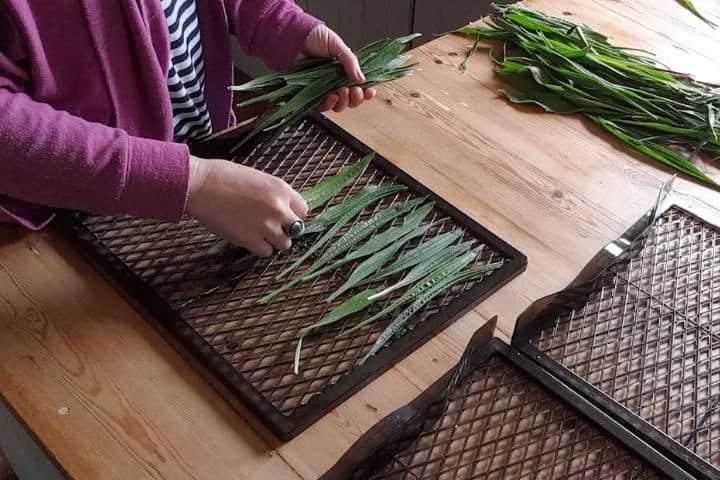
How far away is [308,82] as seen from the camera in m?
1.02

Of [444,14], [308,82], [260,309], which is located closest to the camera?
[260,309]

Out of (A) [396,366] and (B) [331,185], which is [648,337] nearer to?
(A) [396,366]

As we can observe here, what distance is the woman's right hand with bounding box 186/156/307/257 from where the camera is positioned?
82 cm

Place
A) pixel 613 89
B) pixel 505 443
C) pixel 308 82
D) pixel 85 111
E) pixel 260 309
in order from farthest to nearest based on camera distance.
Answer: pixel 613 89, pixel 308 82, pixel 85 111, pixel 260 309, pixel 505 443

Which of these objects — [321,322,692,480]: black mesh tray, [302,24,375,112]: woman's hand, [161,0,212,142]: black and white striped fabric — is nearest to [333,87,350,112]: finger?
[302,24,375,112]: woman's hand

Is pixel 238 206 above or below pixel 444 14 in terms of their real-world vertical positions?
above

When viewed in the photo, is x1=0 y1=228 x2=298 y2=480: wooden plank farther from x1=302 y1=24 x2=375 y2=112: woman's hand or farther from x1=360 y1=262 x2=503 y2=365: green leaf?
x1=302 y1=24 x2=375 y2=112: woman's hand

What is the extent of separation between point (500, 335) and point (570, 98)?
0.51 m

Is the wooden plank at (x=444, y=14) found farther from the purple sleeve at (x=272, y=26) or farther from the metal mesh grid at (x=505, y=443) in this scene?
the metal mesh grid at (x=505, y=443)

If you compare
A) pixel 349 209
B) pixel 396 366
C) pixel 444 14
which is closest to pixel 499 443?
pixel 396 366

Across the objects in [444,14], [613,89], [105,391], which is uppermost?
[613,89]

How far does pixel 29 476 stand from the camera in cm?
104

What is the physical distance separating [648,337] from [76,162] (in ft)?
2.09

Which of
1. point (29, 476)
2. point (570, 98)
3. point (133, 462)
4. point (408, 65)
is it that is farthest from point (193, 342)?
point (570, 98)
